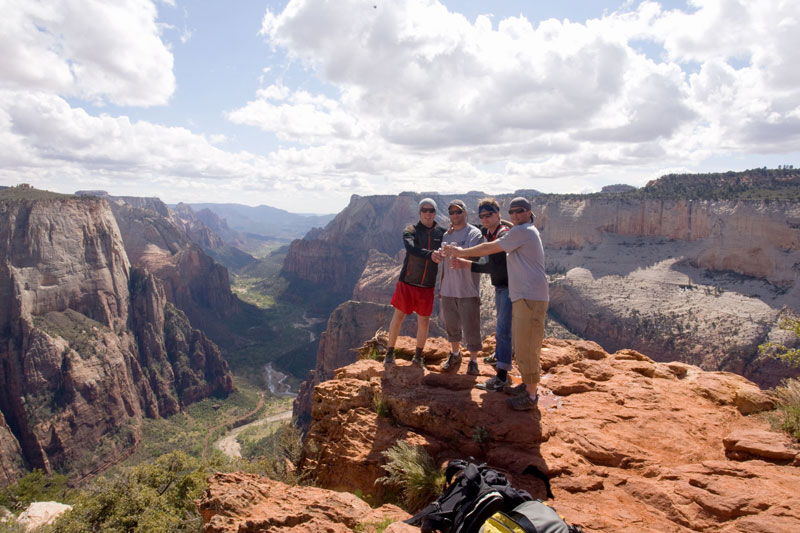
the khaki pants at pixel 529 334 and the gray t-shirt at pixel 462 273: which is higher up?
the gray t-shirt at pixel 462 273

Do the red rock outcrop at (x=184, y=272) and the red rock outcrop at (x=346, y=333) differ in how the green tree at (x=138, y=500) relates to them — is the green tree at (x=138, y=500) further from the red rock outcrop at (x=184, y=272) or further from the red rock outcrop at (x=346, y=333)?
the red rock outcrop at (x=184, y=272)

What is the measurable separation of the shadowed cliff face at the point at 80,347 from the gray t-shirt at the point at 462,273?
5585 centimetres

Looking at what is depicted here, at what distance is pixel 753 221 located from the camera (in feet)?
180

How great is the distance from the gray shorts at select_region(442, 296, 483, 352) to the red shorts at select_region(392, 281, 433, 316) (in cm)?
33

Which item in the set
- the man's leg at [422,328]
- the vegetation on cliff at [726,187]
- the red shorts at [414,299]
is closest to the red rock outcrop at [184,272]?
the vegetation on cliff at [726,187]

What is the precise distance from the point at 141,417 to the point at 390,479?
65.6 meters

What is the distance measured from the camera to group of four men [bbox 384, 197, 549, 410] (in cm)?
618

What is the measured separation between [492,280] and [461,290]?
63cm

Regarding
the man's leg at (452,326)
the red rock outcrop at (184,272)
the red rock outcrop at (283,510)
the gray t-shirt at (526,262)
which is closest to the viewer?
the red rock outcrop at (283,510)

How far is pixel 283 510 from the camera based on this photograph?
4766 mm

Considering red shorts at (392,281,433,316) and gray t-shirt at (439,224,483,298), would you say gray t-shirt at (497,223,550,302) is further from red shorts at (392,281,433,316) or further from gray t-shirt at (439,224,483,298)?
red shorts at (392,281,433,316)

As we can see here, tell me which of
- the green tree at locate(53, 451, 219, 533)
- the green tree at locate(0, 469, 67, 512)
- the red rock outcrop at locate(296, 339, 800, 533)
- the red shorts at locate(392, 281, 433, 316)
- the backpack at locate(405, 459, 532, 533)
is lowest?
the green tree at locate(0, 469, 67, 512)

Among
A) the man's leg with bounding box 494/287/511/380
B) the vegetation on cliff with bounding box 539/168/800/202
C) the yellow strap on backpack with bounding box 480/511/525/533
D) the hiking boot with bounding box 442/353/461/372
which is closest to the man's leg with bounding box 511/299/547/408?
the man's leg with bounding box 494/287/511/380

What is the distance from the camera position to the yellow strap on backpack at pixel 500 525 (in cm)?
302
